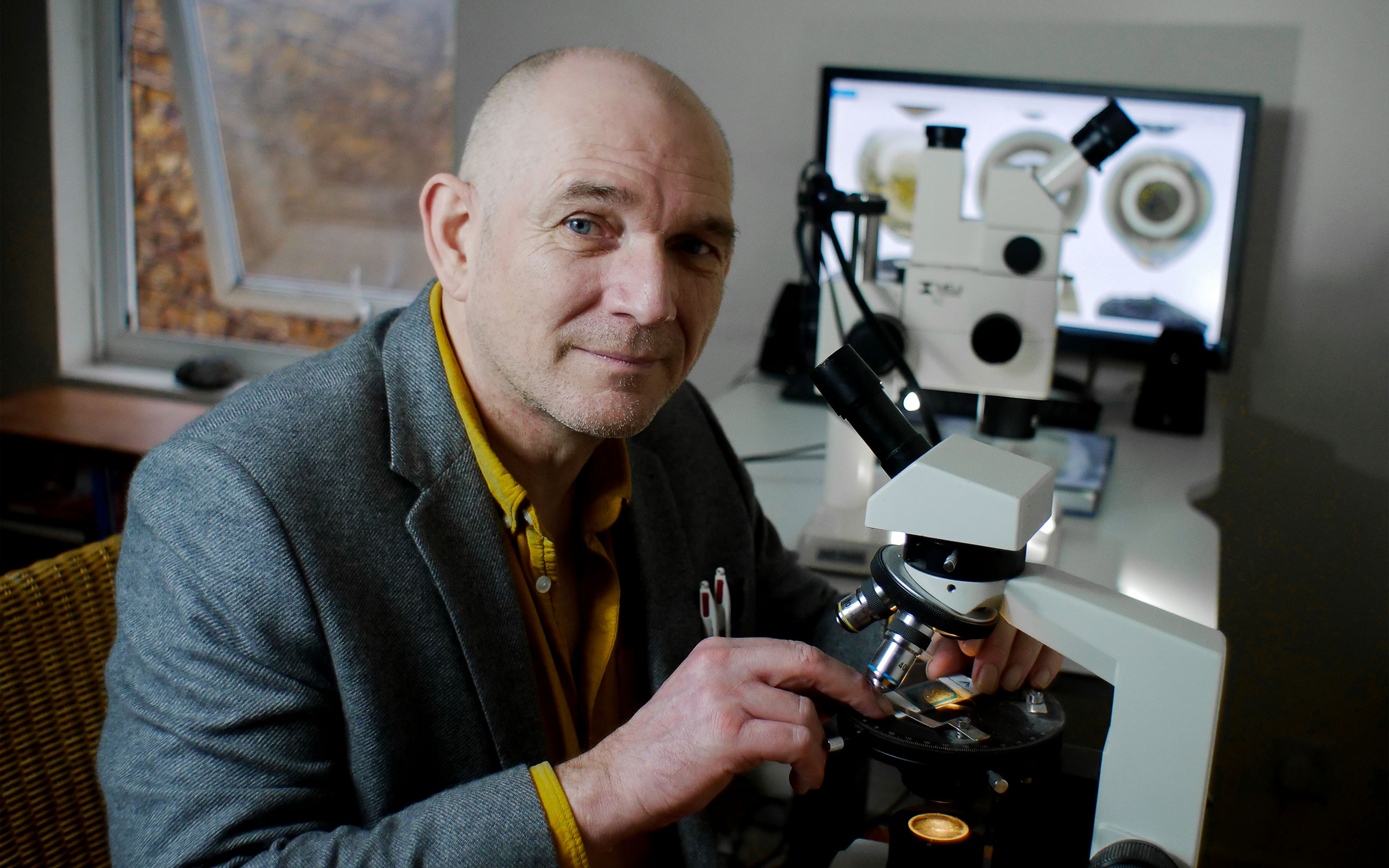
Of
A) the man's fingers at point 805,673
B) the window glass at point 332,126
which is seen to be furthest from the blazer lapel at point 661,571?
the window glass at point 332,126

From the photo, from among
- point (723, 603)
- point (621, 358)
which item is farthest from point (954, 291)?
point (621, 358)

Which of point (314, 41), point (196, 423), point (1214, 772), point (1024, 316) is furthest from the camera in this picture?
point (314, 41)

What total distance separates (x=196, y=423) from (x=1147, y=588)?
1.07m

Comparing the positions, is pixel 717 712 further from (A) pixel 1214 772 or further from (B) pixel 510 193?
(A) pixel 1214 772

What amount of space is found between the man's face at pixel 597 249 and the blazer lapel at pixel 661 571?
0.66 ft

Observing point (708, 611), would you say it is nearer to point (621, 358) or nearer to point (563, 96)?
point (621, 358)

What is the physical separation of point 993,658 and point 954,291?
68 centimetres

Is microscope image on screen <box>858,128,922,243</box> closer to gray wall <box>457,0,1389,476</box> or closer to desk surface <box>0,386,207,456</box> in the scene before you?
gray wall <box>457,0,1389,476</box>

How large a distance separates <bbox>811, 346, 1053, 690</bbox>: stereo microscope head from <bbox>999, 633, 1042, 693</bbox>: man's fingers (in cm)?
18

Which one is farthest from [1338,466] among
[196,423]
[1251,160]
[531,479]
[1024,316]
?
[196,423]

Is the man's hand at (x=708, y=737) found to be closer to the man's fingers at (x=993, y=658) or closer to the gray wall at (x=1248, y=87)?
the man's fingers at (x=993, y=658)

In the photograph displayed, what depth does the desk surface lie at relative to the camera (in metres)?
2.48

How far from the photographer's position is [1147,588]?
51.3 inches

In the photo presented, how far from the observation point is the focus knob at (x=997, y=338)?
4.73 feet
